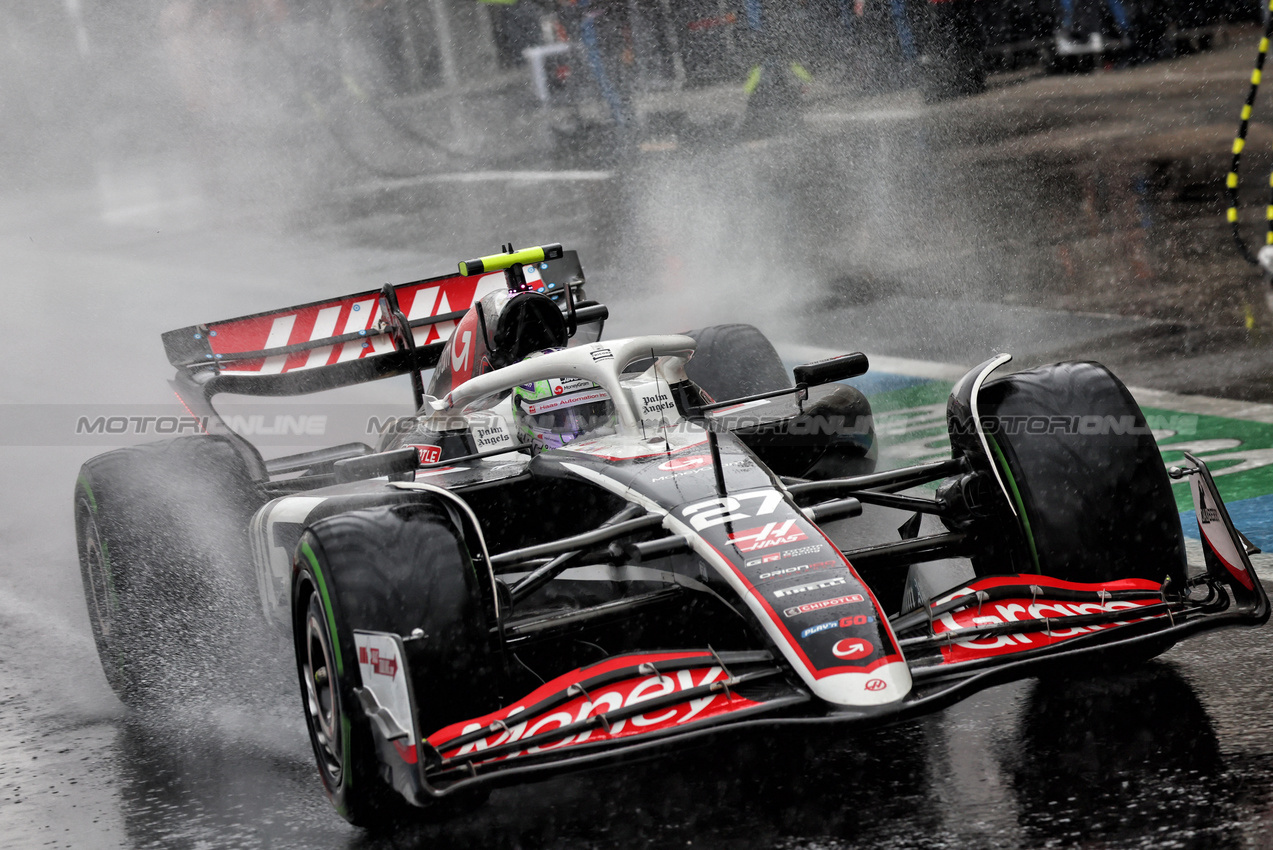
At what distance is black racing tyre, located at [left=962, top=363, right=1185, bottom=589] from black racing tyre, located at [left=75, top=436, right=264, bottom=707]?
9.71 ft

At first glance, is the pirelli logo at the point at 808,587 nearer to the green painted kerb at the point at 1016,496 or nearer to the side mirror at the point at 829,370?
the green painted kerb at the point at 1016,496

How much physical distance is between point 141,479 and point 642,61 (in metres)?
17.1

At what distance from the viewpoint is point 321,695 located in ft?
12.4

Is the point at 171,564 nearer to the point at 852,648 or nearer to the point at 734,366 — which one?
the point at 734,366

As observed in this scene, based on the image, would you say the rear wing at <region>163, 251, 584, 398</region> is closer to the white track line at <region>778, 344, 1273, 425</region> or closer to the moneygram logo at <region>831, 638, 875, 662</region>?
the white track line at <region>778, 344, 1273, 425</region>

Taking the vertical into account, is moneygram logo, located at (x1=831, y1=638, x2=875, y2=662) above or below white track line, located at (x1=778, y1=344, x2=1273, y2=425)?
above

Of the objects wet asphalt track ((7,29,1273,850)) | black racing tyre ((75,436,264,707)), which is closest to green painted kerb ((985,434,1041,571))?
wet asphalt track ((7,29,1273,850))

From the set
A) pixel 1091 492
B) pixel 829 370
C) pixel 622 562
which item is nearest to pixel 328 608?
pixel 622 562

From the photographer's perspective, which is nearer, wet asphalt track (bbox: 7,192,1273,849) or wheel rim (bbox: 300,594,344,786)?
wet asphalt track (bbox: 7,192,1273,849)

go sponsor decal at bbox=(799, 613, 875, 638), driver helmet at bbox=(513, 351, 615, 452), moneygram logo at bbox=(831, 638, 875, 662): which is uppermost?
driver helmet at bbox=(513, 351, 615, 452)

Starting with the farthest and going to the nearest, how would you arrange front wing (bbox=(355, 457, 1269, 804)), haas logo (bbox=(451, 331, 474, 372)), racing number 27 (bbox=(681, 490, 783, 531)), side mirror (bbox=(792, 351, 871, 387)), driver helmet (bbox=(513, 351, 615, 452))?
1. haas logo (bbox=(451, 331, 474, 372))
2. driver helmet (bbox=(513, 351, 615, 452))
3. side mirror (bbox=(792, 351, 871, 387))
4. racing number 27 (bbox=(681, 490, 783, 531))
5. front wing (bbox=(355, 457, 1269, 804))

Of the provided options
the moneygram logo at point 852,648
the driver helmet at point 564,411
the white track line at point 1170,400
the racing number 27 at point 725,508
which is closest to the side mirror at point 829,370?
the racing number 27 at point 725,508

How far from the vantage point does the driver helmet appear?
4934 mm

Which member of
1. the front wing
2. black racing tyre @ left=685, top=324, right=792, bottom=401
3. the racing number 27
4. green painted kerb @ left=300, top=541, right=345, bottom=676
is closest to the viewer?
the front wing
